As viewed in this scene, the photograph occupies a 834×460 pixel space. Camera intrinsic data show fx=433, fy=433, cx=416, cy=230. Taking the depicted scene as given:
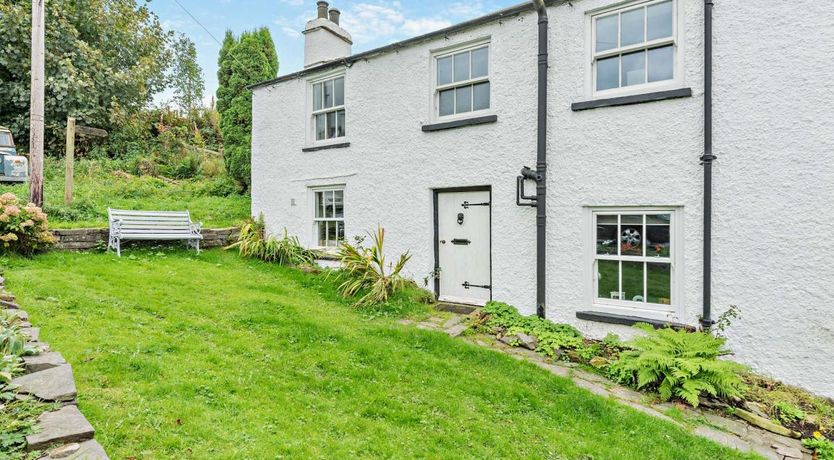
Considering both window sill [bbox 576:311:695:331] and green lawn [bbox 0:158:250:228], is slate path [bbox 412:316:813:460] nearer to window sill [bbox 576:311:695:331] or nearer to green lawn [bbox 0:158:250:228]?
window sill [bbox 576:311:695:331]

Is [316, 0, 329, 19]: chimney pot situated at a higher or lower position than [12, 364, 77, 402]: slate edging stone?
higher

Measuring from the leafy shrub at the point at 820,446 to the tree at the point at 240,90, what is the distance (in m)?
13.0

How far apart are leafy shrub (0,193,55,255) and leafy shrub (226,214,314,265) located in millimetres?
3179

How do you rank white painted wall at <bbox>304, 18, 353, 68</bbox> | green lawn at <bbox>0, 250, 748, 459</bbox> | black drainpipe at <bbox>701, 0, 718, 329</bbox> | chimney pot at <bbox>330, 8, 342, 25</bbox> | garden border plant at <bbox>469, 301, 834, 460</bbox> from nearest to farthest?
green lawn at <bbox>0, 250, 748, 459</bbox> < garden border plant at <bbox>469, 301, 834, 460</bbox> < black drainpipe at <bbox>701, 0, 718, 329</bbox> < white painted wall at <bbox>304, 18, 353, 68</bbox> < chimney pot at <bbox>330, 8, 342, 25</bbox>

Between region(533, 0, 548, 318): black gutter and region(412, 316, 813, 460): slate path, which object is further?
region(533, 0, 548, 318): black gutter

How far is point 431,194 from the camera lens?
299 inches

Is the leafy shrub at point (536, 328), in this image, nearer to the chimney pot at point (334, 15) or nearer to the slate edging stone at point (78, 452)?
the slate edging stone at point (78, 452)

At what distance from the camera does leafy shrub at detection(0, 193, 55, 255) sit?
707 cm

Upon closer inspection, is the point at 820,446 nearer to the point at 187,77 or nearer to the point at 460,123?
the point at 460,123

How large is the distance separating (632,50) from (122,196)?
12906 mm

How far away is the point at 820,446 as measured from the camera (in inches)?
150

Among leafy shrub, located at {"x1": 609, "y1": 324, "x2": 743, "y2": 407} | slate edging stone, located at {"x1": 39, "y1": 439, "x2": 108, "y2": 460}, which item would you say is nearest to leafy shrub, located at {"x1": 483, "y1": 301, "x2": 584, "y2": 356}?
leafy shrub, located at {"x1": 609, "y1": 324, "x2": 743, "y2": 407}

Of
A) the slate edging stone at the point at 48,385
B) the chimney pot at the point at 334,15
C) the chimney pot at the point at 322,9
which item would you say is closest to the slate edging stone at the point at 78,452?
the slate edging stone at the point at 48,385

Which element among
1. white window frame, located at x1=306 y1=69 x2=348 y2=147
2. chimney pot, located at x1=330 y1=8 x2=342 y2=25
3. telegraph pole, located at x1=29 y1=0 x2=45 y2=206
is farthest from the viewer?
chimney pot, located at x1=330 y1=8 x2=342 y2=25
